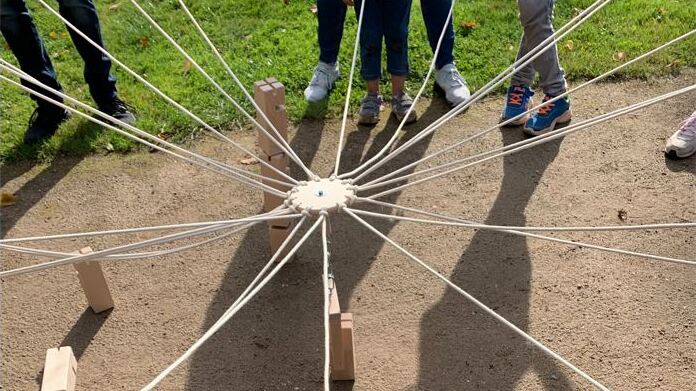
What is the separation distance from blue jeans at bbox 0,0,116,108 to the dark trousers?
3.89ft

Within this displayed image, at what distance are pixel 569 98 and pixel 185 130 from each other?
2.14 m

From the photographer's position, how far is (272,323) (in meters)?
2.76

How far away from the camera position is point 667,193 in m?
3.26

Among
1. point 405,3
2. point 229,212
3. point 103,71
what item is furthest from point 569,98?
point 103,71

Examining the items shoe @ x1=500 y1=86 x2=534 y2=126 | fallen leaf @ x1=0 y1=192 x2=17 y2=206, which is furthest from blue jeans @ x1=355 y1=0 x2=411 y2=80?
fallen leaf @ x1=0 y1=192 x2=17 y2=206

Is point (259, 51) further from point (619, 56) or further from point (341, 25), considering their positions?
point (619, 56)

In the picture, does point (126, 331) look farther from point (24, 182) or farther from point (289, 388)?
point (24, 182)

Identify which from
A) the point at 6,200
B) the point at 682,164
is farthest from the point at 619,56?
the point at 6,200

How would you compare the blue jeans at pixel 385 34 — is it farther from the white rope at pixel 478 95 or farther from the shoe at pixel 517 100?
the white rope at pixel 478 95

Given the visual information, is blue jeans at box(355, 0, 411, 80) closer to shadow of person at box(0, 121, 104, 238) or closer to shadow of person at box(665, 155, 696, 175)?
shadow of person at box(665, 155, 696, 175)

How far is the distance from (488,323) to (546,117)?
4.49 ft

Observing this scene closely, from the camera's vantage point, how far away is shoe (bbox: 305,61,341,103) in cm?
400

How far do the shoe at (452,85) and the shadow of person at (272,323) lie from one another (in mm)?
1011

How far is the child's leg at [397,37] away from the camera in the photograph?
3469 mm
